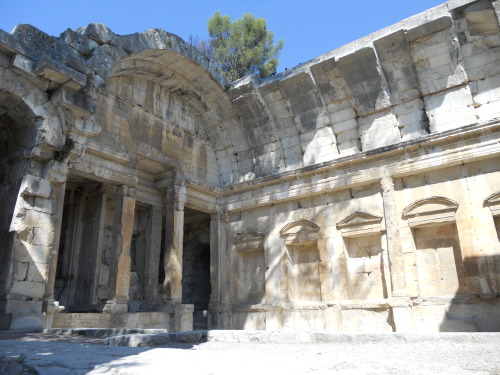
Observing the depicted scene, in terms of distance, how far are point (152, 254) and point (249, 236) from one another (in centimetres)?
286

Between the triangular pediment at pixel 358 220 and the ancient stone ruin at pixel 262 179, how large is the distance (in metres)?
0.04

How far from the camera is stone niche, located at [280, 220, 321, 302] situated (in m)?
A: 10.9

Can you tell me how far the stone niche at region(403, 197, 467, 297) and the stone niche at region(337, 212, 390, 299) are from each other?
780 millimetres

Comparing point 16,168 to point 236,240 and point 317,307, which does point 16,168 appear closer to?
point 236,240

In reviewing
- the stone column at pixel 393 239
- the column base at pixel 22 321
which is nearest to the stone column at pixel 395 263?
the stone column at pixel 393 239

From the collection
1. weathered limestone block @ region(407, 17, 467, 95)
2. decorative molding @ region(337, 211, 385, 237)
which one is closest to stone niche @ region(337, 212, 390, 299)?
decorative molding @ region(337, 211, 385, 237)

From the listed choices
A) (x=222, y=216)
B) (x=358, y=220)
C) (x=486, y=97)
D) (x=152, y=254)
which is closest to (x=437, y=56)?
(x=486, y=97)

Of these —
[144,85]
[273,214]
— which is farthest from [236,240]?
[144,85]

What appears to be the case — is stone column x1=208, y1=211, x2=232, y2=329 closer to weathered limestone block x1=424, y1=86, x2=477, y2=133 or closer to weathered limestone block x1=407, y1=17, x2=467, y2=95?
weathered limestone block x1=424, y1=86, x2=477, y2=133

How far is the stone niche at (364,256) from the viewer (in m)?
9.87

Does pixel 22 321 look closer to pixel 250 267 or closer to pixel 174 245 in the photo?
pixel 174 245

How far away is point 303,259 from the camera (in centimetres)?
1134

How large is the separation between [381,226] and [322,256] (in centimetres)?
175

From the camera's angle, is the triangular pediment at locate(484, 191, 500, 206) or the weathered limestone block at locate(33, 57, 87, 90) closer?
the weathered limestone block at locate(33, 57, 87, 90)
